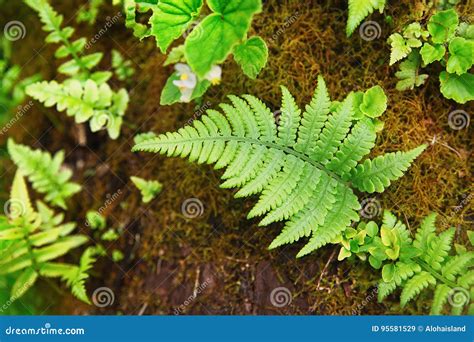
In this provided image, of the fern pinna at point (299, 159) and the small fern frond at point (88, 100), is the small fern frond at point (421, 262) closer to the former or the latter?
the fern pinna at point (299, 159)

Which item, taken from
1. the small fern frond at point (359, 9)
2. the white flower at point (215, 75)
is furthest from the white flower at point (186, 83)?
the small fern frond at point (359, 9)

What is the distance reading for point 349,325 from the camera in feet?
9.98

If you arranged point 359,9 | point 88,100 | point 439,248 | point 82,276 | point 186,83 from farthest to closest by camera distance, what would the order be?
point 88,100 → point 82,276 → point 186,83 → point 359,9 → point 439,248

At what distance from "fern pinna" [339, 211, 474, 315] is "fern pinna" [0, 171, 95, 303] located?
6.04 feet

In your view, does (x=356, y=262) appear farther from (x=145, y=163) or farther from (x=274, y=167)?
(x=145, y=163)

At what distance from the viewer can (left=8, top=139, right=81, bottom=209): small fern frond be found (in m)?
3.64

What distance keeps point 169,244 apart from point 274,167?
107 centimetres

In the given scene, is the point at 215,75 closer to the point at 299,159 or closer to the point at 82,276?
the point at 299,159

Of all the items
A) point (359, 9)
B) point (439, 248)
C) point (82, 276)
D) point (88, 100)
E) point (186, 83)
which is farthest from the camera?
point (88, 100)

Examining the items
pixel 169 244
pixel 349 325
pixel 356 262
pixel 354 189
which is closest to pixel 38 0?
pixel 169 244

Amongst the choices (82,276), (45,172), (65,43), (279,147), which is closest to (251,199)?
(279,147)

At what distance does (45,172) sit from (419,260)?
2554 millimetres

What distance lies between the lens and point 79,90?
3.50 meters

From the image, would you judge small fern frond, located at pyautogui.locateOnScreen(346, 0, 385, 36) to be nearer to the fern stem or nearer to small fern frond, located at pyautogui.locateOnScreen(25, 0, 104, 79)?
the fern stem
